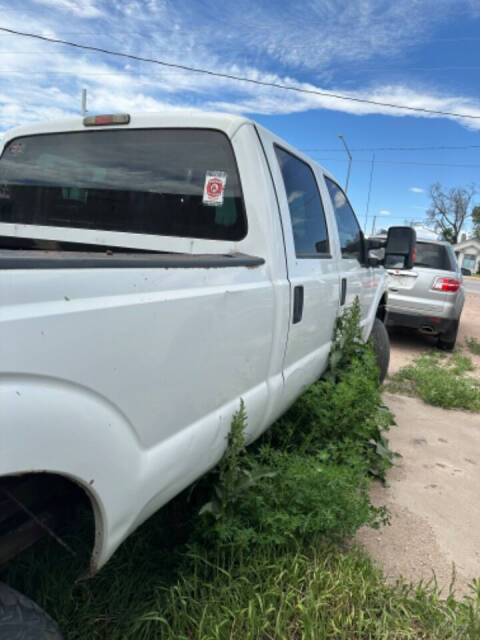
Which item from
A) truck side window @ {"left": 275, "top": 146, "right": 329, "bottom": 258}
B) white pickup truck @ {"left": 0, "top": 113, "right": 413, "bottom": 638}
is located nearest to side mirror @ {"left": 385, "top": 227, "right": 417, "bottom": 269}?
white pickup truck @ {"left": 0, "top": 113, "right": 413, "bottom": 638}

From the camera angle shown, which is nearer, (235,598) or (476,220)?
(235,598)

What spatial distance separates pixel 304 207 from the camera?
305 centimetres

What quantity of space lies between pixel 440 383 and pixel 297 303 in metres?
3.80

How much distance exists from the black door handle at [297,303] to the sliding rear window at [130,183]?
1.37ft

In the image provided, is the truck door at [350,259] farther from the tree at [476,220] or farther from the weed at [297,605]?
the tree at [476,220]

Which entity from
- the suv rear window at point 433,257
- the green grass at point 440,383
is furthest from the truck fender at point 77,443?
the suv rear window at point 433,257

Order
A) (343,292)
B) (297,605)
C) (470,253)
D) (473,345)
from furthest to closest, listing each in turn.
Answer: (470,253), (473,345), (343,292), (297,605)

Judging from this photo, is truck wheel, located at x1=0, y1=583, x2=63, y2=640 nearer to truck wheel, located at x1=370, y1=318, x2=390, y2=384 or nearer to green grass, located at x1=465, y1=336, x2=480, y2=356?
truck wheel, located at x1=370, y1=318, x2=390, y2=384

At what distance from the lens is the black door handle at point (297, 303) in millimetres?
2518

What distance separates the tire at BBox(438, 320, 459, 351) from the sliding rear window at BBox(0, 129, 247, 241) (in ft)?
21.0

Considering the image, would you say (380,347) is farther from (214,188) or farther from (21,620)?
(21,620)

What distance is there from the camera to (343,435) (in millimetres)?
3316

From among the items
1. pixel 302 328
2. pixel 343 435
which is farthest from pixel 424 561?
pixel 302 328

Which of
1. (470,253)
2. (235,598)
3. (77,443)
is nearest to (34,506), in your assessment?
(77,443)
